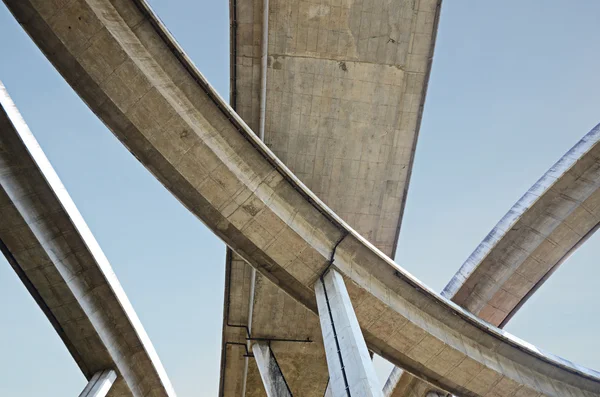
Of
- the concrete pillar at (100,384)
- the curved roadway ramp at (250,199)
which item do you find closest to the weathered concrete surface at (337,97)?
the curved roadway ramp at (250,199)

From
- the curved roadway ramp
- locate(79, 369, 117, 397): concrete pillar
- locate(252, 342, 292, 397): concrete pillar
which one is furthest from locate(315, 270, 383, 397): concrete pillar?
locate(79, 369, 117, 397): concrete pillar

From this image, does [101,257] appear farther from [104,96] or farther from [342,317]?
[342,317]

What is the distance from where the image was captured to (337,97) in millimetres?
14969

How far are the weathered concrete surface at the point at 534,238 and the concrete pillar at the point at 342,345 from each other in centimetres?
680

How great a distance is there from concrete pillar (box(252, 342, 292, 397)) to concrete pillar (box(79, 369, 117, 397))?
4.52 m

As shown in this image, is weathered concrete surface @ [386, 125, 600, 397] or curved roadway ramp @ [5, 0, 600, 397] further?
weathered concrete surface @ [386, 125, 600, 397]

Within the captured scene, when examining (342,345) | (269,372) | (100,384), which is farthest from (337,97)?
(100,384)

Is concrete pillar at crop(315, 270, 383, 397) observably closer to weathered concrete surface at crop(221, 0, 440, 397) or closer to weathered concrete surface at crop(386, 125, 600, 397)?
weathered concrete surface at crop(221, 0, 440, 397)

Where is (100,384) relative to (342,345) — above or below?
below

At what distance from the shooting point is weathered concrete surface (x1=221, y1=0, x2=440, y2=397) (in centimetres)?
1417

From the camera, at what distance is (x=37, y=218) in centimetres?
1252

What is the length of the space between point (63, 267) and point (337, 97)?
9474 millimetres

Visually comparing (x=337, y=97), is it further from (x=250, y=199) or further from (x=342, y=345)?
(x=342, y=345)

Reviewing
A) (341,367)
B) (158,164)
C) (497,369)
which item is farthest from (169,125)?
(497,369)
